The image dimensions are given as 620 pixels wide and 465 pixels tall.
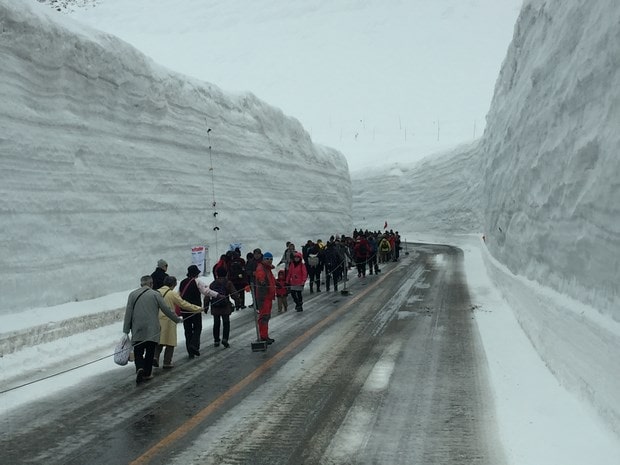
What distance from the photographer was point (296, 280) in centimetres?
1398

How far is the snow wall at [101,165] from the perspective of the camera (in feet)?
36.6

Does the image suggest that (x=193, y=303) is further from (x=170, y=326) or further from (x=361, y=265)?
(x=361, y=265)

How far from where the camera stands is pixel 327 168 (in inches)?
1342

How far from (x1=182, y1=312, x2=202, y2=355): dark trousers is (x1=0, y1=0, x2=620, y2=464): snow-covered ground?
4.44 feet

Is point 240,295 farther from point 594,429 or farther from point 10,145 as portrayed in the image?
point 594,429

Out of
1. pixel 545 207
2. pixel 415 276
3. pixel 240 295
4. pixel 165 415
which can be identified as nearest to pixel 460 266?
pixel 415 276

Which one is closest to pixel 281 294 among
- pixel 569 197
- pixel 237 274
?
pixel 237 274

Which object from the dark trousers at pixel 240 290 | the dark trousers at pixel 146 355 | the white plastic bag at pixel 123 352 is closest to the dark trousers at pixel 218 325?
the dark trousers at pixel 146 355

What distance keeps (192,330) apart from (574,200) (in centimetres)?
608

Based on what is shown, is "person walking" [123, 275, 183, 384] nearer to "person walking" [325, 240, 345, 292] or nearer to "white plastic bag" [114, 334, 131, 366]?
"white plastic bag" [114, 334, 131, 366]

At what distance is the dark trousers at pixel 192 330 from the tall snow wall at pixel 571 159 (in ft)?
18.1

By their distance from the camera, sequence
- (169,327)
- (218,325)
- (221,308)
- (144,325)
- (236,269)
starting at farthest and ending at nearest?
(236,269)
(218,325)
(221,308)
(169,327)
(144,325)

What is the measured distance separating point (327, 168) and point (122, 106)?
1968 centimetres

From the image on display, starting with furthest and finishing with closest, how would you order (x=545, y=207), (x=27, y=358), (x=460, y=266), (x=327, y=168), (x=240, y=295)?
(x=327, y=168) < (x=460, y=266) < (x=240, y=295) < (x=545, y=207) < (x=27, y=358)
